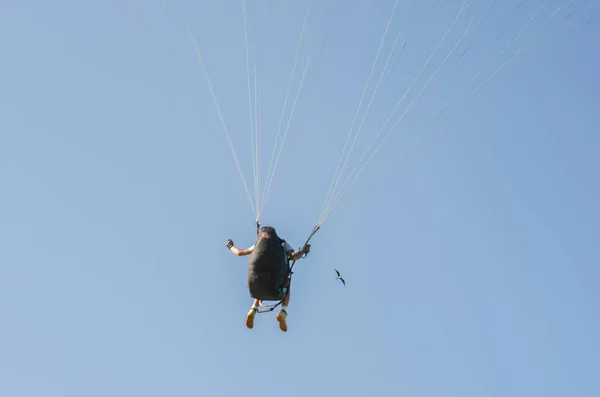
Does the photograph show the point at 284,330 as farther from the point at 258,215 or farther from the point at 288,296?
the point at 258,215

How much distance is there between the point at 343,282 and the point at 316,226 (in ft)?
3.48

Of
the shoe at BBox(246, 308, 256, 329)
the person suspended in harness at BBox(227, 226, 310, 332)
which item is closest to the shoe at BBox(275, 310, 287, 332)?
the person suspended in harness at BBox(227, 226, 310, 332)

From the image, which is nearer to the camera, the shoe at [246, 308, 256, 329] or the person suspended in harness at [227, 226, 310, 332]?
the person suspended in harness at [227, 226, 310, 332]

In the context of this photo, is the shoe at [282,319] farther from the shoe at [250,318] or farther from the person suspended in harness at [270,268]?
the shoe at [250,318]

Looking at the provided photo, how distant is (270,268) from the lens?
65.0 feet

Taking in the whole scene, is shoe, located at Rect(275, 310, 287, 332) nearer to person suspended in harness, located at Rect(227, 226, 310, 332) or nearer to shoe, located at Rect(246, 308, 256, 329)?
person suspended in harness, located at Rect(227, 226, 310, 332)

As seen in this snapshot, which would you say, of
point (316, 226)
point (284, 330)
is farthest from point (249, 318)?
point (316, 226)

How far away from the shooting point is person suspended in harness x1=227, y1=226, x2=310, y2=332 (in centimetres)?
1981

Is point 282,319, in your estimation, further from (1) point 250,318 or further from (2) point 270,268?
(2) point 270,268

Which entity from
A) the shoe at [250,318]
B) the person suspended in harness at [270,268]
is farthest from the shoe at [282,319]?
the shoe at [250,318]

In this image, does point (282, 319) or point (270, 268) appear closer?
point (270, 268)

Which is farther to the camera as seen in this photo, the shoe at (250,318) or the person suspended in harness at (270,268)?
the shoe at (250,318)

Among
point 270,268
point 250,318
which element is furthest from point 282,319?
point 270,268

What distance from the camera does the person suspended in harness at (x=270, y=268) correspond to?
1981 cm
